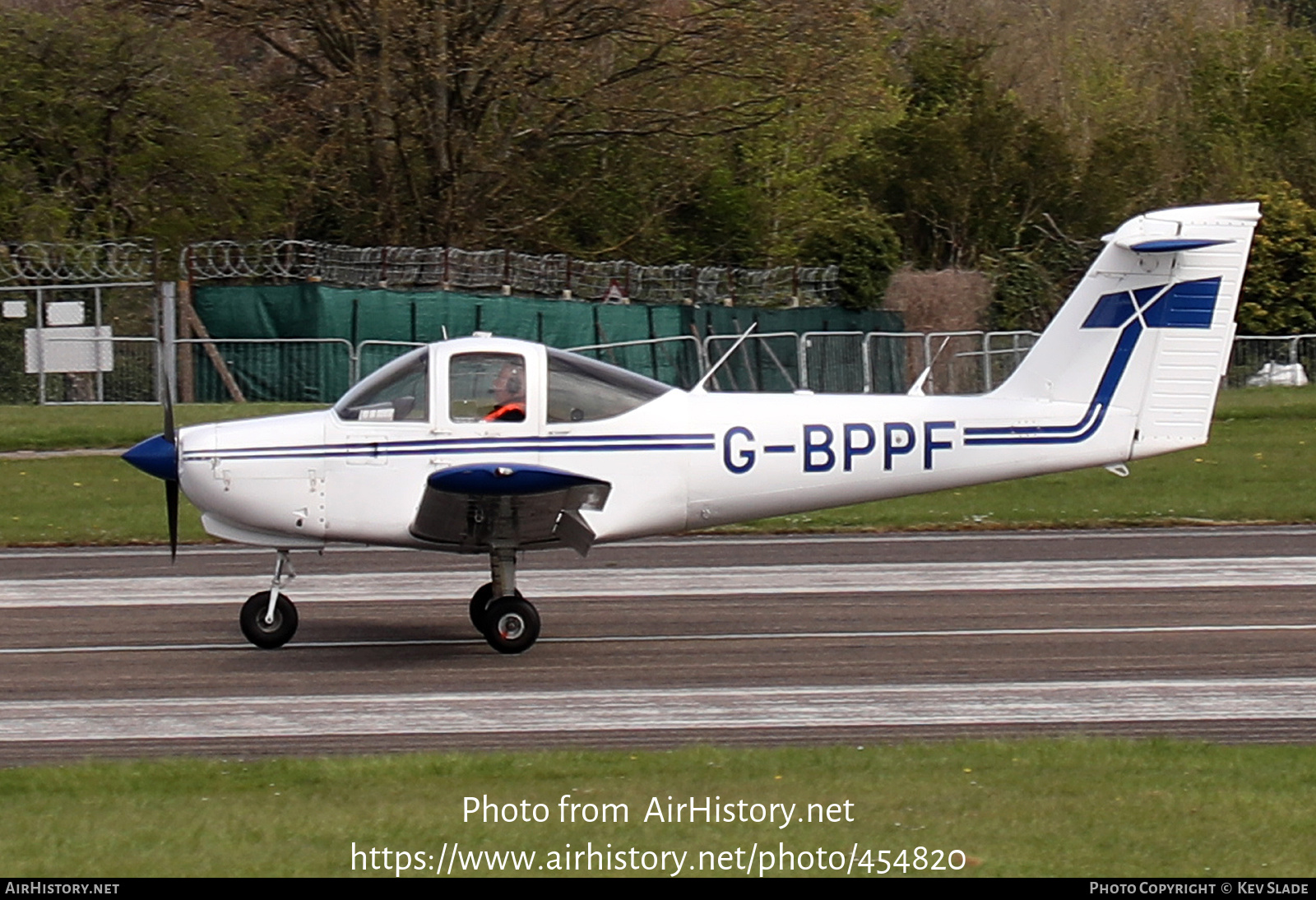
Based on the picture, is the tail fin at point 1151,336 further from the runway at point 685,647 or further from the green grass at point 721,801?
the green grass at point 721,801

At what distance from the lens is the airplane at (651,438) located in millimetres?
11008

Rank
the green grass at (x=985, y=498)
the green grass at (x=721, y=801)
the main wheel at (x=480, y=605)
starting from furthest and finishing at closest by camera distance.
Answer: the green grass at (x=985, y=498)
the main wheel at (x=480, y=605)
the green grass at (x=721, y=801)

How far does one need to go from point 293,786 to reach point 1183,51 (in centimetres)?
5027

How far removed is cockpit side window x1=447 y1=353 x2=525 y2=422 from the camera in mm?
11008

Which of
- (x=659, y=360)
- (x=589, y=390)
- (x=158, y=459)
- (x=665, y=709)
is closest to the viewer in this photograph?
(x=665, y=709)

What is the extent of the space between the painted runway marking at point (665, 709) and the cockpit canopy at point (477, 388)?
190 centimetres

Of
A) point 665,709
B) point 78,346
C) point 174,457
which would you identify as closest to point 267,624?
point 174,457

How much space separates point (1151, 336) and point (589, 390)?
12.1ft

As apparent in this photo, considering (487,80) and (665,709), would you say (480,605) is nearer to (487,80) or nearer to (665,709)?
(665,709)

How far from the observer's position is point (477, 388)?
11.1 m

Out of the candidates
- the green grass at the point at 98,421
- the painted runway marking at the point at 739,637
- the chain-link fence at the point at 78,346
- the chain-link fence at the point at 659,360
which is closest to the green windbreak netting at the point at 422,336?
the chain-link fence at the point at 659,360

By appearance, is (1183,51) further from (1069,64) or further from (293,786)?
(293,786)

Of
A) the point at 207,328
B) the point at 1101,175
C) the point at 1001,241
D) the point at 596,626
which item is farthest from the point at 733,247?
the point at 596,626

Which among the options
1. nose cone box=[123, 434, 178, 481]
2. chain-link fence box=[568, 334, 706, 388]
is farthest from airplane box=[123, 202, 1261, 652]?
chain-link fence box=[568, 334, 706, 388]
